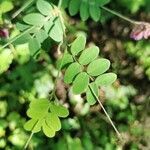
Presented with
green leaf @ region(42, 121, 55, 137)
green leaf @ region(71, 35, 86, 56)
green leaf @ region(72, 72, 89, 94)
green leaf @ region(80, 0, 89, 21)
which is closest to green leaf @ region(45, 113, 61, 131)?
green leaf @ region(42, 121, 55, 137)

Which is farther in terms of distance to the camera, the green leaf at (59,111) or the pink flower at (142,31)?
the pink flower at (142,31)

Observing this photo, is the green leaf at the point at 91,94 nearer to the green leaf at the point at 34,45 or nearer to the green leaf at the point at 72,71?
the green leaf at the point at 72,71

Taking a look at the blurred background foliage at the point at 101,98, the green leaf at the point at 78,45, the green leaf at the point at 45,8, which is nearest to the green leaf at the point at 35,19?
the green leaf at the point at 45,8

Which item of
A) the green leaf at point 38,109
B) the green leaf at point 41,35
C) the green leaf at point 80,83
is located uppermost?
the green leaf at point 38,109

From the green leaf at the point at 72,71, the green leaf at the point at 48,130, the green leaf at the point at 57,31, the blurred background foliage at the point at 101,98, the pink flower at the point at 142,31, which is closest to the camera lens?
the green leaf at the point at 48,130

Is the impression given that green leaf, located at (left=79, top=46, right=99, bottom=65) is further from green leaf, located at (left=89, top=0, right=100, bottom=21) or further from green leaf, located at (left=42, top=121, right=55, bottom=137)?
green leaf, located at (left=89, top=0, right=100, bottom=21)

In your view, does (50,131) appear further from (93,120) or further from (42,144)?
(93,120)
